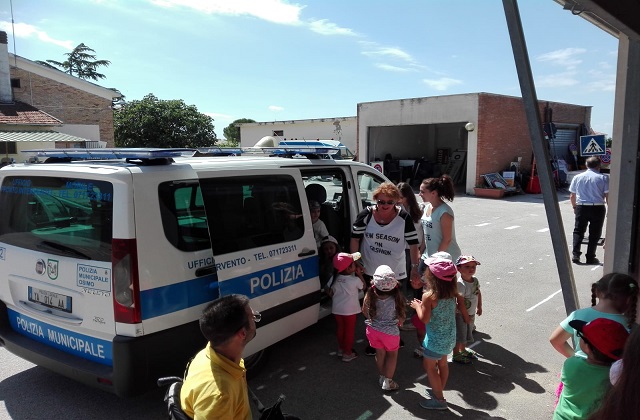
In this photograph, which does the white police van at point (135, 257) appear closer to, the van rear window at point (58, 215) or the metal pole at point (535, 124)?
the van rear window at point (58, 215)

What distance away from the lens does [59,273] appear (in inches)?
120

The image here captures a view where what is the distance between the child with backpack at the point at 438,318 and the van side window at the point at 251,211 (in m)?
1.22

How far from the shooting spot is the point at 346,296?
13.4ft

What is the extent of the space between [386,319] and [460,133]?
78.6ft

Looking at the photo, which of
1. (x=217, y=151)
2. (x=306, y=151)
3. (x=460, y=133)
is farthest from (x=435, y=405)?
(x=460, y=133)

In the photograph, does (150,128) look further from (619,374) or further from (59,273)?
(619,374)

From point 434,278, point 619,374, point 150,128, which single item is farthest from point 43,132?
point 619,374

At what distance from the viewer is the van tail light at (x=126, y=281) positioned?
9.07ft

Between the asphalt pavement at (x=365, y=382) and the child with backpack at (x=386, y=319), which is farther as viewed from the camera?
the child with backpack at (x=386, y=319)

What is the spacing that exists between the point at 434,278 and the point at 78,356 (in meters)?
2.52

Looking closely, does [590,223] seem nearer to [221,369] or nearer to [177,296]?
[177,296]

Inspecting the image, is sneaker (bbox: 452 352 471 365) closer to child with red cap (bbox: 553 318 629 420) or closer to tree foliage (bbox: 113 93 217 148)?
child with red cap (bbox: 553 318 629 420)

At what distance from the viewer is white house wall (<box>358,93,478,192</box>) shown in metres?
19.8

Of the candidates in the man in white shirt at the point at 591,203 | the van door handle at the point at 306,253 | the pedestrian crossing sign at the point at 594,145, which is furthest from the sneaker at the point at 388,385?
the pedestrian crossing sign at the point at 594,145
